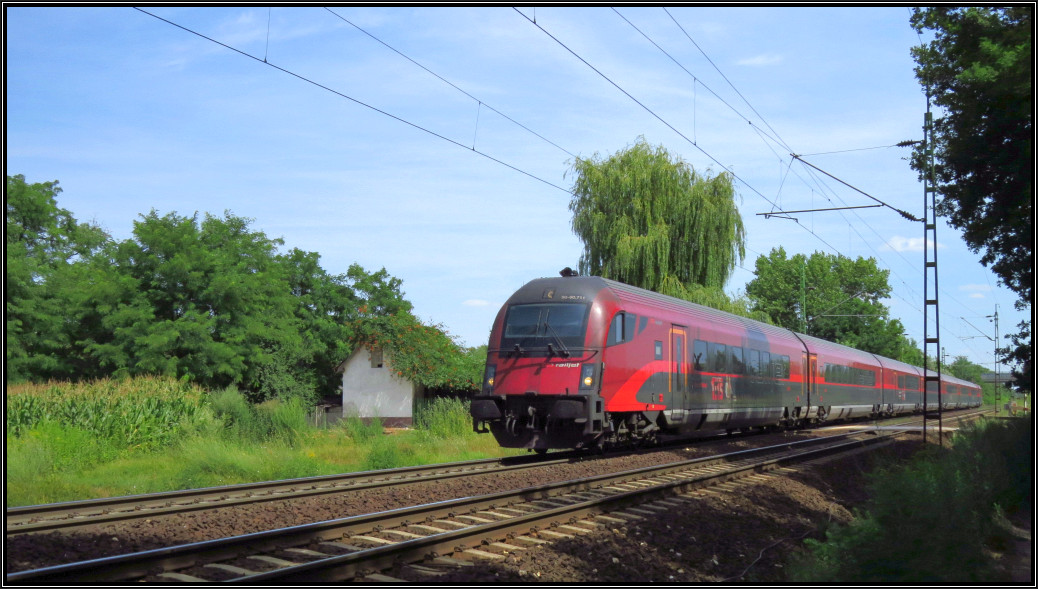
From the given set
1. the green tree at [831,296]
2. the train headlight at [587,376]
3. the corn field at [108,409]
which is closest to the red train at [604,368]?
the train headlight at [587,376]

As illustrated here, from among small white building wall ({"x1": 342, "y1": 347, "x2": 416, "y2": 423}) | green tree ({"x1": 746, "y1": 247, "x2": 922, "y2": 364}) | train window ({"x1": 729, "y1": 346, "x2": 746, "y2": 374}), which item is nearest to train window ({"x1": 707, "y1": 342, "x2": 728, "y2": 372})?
train window ({"x1": 729, "y1": 346, "x2": 746, "y2": 374})

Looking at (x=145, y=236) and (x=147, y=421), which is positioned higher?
(x=145, y=236)

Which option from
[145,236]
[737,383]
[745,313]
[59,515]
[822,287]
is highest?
[822,287]

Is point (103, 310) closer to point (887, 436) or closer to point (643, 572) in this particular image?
point (887, 436)

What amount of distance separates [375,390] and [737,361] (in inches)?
698

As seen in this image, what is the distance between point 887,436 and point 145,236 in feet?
96.3

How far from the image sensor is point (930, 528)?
8023 mm

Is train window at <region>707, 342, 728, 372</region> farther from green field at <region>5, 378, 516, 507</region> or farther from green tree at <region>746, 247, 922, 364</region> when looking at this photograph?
green tree at <region>746, 247, 922, 364</region>

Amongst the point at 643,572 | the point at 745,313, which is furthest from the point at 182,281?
the point at 643,572

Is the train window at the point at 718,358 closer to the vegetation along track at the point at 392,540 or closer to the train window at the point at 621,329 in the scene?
the train window at the point at 621,329

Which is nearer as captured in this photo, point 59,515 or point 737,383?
point 59,515

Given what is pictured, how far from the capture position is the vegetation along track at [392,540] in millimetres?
6777

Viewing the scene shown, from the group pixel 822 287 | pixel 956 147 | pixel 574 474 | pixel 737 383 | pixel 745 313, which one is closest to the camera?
pixel 574 474

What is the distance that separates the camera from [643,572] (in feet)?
25.5
